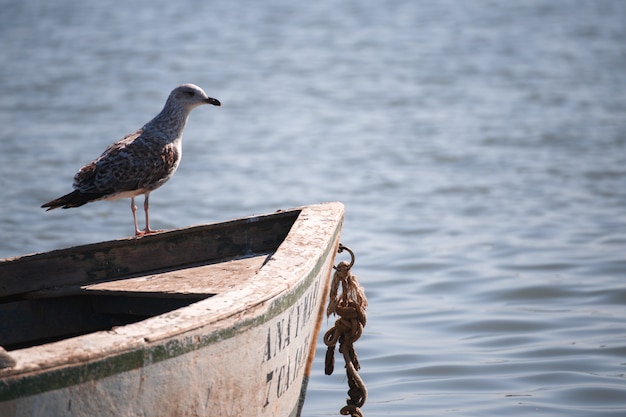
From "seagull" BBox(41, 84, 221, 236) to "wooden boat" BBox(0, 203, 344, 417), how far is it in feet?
1.55

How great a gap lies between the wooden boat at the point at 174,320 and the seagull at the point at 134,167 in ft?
1.55

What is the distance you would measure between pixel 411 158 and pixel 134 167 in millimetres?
9380

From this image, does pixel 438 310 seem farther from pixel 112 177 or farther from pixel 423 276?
pixel 112 177

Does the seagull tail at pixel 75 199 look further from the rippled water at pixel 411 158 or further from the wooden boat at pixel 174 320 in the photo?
the rippled water at pixel 411 158

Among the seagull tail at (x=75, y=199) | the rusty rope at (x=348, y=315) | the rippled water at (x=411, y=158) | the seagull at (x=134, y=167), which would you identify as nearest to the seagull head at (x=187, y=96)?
the seagull at (x=134, y=167)

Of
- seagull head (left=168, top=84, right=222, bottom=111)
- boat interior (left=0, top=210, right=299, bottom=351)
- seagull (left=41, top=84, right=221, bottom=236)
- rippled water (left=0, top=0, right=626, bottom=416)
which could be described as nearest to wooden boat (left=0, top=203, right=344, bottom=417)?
boat interior (left=0, top=210, right=299, bottom=351)

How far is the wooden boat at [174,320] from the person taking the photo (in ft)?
10.1

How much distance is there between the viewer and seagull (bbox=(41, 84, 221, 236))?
5.83 meters

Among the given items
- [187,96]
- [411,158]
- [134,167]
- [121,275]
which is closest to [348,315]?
[121,275]

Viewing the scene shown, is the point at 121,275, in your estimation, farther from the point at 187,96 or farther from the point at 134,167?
the point at 187,96

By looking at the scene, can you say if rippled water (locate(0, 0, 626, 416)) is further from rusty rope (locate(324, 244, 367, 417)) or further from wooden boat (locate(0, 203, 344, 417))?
wooden boat (locate(0, 203, 344, 417))

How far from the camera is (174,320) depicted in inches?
135

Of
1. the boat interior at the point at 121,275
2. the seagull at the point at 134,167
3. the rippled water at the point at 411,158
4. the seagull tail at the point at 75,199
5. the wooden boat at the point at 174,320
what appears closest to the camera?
the wooden boat at the point at 174,320

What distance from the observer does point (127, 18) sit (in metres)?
32.3
